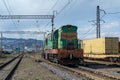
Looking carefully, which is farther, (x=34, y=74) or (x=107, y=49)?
(x=107, y=49)

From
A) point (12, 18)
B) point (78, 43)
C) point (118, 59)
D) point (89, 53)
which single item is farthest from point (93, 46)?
point (12, 18)

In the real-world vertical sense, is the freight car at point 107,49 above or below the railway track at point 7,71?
above

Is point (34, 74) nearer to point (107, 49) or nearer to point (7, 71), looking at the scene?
point (7, 71)

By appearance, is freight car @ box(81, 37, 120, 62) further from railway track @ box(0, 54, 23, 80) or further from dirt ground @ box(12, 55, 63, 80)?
dirt ground @ box(12, 55, 63, 80)

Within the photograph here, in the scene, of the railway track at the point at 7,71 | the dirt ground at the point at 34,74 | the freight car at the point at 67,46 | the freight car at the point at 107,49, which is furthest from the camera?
the freight car at the point at 107,49

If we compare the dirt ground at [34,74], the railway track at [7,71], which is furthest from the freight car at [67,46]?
the railway track at [7,71]

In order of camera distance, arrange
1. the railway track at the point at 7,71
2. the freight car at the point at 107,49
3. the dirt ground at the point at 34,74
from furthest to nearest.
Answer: the freight car at the point at 107,49
the railway track at the point at 7,71
the dirt ground at the point at 34,74

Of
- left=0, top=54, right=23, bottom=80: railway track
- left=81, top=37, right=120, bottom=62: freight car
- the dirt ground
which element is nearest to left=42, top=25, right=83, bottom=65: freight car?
the dirt ground

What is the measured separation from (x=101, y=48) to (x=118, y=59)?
13.7 feet

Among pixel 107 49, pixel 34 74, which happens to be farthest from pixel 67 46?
pixel 107 49

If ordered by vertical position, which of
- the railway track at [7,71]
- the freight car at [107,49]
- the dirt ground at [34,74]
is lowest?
the railway track at [7,71]

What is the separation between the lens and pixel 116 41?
37.8 m

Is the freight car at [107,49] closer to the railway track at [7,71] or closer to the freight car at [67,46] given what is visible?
the freight car at [67,46]

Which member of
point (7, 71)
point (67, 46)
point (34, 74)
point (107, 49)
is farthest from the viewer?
point (107, 49)
